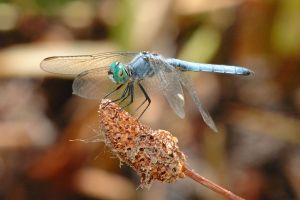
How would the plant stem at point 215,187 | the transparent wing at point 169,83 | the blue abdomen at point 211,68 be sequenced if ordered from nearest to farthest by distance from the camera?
1. the plant stem at point 215,187
2. the transparent wing at point 169,83
3. the blue abdomen at point 211,68

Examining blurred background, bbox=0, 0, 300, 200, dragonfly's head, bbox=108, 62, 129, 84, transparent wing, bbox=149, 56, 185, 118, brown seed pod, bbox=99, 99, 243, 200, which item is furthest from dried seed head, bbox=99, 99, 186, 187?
blurred background, bbox=0, 0, 300, 200

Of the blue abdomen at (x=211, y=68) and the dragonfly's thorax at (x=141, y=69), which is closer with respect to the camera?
the dragonfly's thorax at (x=141, y=69)

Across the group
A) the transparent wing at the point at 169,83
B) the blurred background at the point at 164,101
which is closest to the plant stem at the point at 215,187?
the transparent wing at the point at 169,83

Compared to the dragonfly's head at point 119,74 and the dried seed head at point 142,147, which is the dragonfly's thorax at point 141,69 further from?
the dried seed head at point 142,147

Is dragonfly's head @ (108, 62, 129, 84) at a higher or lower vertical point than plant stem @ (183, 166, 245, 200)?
higher

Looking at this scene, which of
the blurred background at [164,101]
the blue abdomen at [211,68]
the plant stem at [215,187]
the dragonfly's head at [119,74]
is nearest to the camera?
the plant stem at [215,187]

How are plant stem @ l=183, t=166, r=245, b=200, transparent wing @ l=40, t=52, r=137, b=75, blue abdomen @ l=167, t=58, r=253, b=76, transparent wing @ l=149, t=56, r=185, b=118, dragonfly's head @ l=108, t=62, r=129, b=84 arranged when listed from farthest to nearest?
blue abdomen @ l=167, t=58, r=253, b=76 → transparent wing @ l=40, t=52, r=137, b=75 → dragonfly's head @ l=108, t=62, r=129, b=84 → transparent wing @ l=149, t=56, r=185, b=118 → plant stem @ l=183, t=166, r=245, b=200

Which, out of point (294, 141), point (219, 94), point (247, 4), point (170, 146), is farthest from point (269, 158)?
point (170, 146)

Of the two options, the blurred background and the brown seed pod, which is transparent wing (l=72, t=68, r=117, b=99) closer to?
the brown seed pod
